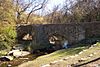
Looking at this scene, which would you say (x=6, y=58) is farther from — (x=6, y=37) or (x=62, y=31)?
(x=62, y=31)

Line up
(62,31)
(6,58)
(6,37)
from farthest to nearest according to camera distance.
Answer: (62,31) < (6,37) < (6,58)

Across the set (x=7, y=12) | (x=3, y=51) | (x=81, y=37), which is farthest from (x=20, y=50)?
(x=81, y=37)

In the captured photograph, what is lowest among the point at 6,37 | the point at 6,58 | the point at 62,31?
the point at 6,58

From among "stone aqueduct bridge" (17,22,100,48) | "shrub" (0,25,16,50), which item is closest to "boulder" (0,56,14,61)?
"shrub" (0,25,16,50)

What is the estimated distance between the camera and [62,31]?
45.2 metres

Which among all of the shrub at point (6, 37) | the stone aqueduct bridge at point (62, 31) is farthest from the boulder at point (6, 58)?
the stone aqueduct bridge at point (62, 31)

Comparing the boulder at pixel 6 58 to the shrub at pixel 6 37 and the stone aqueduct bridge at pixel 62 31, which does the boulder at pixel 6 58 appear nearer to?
the shrub at pixel 6 37

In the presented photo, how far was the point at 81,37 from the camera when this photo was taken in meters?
43.4

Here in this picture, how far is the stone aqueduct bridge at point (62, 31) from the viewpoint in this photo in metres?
42.3

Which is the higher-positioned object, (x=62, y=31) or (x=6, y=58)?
(x=62, y=31)

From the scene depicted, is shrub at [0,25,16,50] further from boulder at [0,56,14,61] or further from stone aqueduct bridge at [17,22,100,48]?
boulder at [0,56,14,61]

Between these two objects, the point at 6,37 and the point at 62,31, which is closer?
the point at 6,37

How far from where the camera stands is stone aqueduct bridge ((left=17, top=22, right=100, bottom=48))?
42300mm

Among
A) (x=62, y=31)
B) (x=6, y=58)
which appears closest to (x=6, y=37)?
(x=6, y=58)
